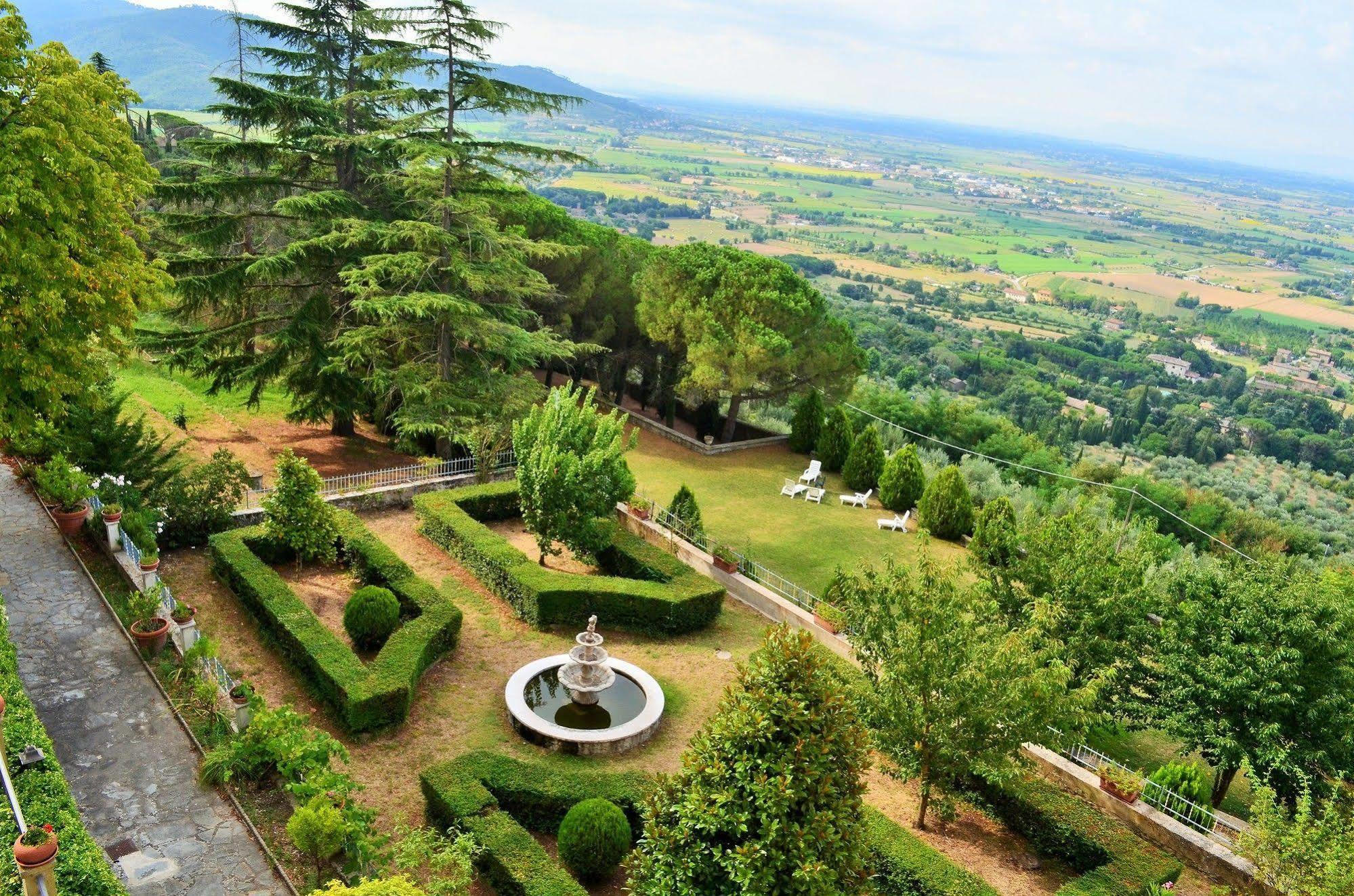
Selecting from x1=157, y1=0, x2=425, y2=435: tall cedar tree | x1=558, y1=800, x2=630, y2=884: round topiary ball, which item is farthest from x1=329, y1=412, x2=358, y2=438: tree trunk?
x1=558, y1=800, x2=630, y2=884: round topiary ball

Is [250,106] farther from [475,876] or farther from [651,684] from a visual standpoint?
[475,876]

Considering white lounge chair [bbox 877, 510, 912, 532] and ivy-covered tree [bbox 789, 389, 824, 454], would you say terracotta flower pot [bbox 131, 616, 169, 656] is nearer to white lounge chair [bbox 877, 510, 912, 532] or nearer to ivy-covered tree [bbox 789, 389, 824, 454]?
white lounge chair [bbox 877, 510, 912, 532]

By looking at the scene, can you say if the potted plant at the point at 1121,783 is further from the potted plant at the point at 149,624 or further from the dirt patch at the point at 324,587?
the potted plant at the point at 149,624

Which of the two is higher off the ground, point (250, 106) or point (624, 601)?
point (250, 106)

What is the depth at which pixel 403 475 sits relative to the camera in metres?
22.2

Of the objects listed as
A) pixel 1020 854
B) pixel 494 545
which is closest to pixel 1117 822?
pixel 1020 854

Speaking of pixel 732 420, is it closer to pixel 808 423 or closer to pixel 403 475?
pixel 808 423

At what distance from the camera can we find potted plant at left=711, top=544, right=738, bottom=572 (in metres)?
19.6

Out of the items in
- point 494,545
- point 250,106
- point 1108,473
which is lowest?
point 1108,473

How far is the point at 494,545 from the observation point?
18.5 metres

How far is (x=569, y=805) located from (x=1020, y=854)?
650 centimetres

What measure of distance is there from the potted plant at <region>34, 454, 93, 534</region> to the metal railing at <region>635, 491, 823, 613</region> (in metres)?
11.7

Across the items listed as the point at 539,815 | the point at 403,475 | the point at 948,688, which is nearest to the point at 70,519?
the point at 403,475

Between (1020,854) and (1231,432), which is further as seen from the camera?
(1231,432)
